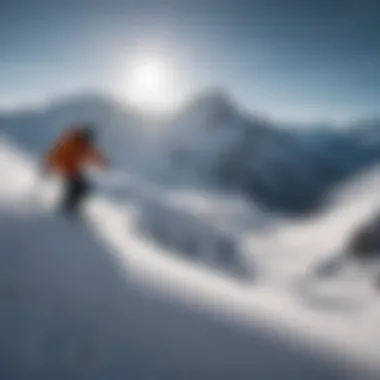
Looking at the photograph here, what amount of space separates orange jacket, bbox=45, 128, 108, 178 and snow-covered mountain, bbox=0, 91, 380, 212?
48.8m

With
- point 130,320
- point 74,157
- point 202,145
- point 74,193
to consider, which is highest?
point 202,145

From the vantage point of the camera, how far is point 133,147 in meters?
65.9

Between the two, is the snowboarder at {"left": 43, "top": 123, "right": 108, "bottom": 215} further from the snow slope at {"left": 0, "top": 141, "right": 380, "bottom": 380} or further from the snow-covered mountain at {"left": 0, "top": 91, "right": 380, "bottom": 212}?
the snow-covered mountain at {"left": 0, "top": 91, "right": 380, "bottom": 212}

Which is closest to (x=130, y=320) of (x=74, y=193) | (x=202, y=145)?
(x=74, y=193)

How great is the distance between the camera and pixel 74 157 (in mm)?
7926

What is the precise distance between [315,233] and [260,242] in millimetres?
5160

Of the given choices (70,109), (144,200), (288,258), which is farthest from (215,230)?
(70,109)

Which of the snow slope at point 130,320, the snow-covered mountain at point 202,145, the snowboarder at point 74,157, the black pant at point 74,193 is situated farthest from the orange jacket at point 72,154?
the snow-covered mountain at point 202,145

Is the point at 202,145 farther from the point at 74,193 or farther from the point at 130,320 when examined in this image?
the point at 130,320

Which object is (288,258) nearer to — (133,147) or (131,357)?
(131,357)

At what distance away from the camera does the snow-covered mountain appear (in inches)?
2452

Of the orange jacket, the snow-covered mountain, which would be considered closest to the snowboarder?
the orange jacket

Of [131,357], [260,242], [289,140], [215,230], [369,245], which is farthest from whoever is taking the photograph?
[289,140]

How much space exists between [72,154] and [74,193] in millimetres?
896
